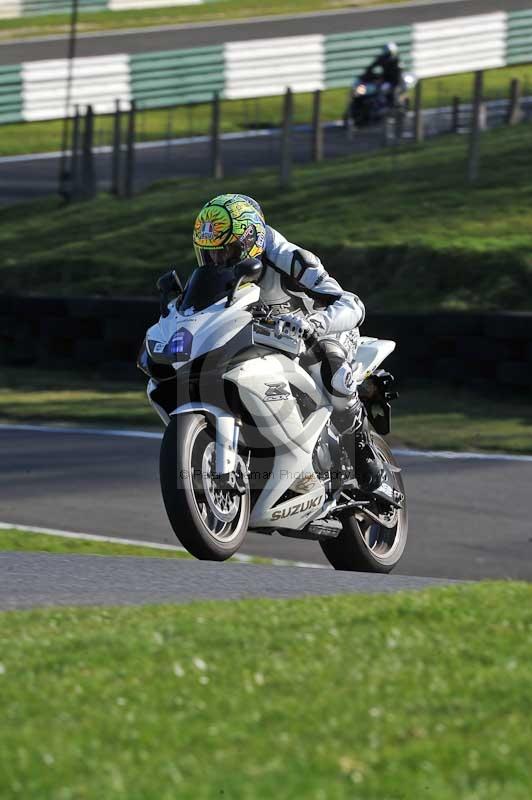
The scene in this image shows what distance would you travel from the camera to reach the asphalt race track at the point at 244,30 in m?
33.1

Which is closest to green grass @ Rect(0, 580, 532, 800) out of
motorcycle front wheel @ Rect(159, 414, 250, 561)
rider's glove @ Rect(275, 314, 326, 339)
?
motorcycle front wheel @ Rect(159, 414, 250, 561)

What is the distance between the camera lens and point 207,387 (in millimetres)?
6613

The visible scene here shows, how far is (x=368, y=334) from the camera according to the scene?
44.1ft

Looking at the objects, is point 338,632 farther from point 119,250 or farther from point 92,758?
point 119,250

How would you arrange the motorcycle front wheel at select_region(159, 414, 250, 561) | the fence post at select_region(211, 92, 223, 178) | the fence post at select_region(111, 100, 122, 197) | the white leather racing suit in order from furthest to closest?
the fence post at select_region(111, 100, 122, 197) → the fence post at select_region(211, 92, 223, 178) → the white leather racing suit → the motorcycle front wheel at select_region(159, 414, 250, 561)

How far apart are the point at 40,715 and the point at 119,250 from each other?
14.9 metres

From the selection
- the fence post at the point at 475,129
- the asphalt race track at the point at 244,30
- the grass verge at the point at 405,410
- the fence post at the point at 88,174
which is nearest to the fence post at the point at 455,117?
the fence post at the point at 88,174

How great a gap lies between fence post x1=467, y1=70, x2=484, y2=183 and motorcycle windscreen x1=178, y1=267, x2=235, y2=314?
38.6 ft

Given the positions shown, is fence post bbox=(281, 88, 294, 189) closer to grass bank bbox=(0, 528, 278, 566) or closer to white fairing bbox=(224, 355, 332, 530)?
grass bank bbox=(0, 528, 278, 566)

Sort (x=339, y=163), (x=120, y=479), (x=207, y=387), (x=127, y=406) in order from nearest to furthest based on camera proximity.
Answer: (x=207, y=387)
(x=120, y=479)
(x=127, y=406)
(x=339, y=163)

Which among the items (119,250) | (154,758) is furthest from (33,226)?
(154,758)

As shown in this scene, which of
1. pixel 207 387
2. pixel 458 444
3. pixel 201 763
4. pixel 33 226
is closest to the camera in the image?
pixel 201 763

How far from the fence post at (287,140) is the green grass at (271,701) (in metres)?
13.9

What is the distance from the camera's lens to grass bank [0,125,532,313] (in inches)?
616
